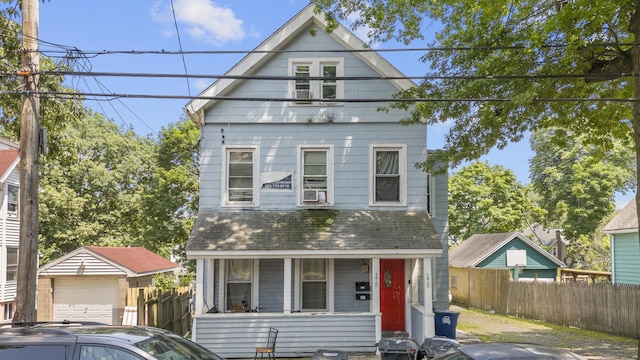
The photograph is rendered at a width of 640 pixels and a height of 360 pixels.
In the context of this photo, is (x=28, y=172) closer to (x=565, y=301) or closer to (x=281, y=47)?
(x=281, y=47)

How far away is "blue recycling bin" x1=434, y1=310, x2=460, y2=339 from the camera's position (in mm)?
13428

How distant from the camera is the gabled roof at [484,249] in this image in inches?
1088

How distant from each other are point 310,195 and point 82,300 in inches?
439

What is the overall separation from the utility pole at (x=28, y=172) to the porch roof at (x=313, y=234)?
3.66 metres

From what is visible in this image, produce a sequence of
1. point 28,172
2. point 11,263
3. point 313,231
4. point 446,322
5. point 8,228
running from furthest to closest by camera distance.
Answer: point 11,263 → point 8,228 → point 446,322 → point 313,231 → point 28,172

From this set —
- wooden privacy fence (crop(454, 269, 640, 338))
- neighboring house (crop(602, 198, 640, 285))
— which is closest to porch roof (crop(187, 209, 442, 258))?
wooden privacy fence (crop(454, 269, 640, 338))

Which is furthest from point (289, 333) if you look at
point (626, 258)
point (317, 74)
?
point (626, 258)

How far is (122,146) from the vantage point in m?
39.8

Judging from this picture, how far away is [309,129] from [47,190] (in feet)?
89.9

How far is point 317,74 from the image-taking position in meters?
14.0

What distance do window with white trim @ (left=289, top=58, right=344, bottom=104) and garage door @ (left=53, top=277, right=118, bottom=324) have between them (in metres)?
10.9

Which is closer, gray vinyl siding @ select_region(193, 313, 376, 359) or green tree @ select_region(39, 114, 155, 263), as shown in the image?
gray vinyl siding @ select_region(193, 313, 376, 359)

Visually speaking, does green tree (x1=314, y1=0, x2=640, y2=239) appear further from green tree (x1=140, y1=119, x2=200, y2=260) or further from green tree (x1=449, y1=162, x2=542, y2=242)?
green tree (x1=449, y1=162, x2=542, y2=242)

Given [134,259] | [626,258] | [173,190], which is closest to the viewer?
[626,258]
